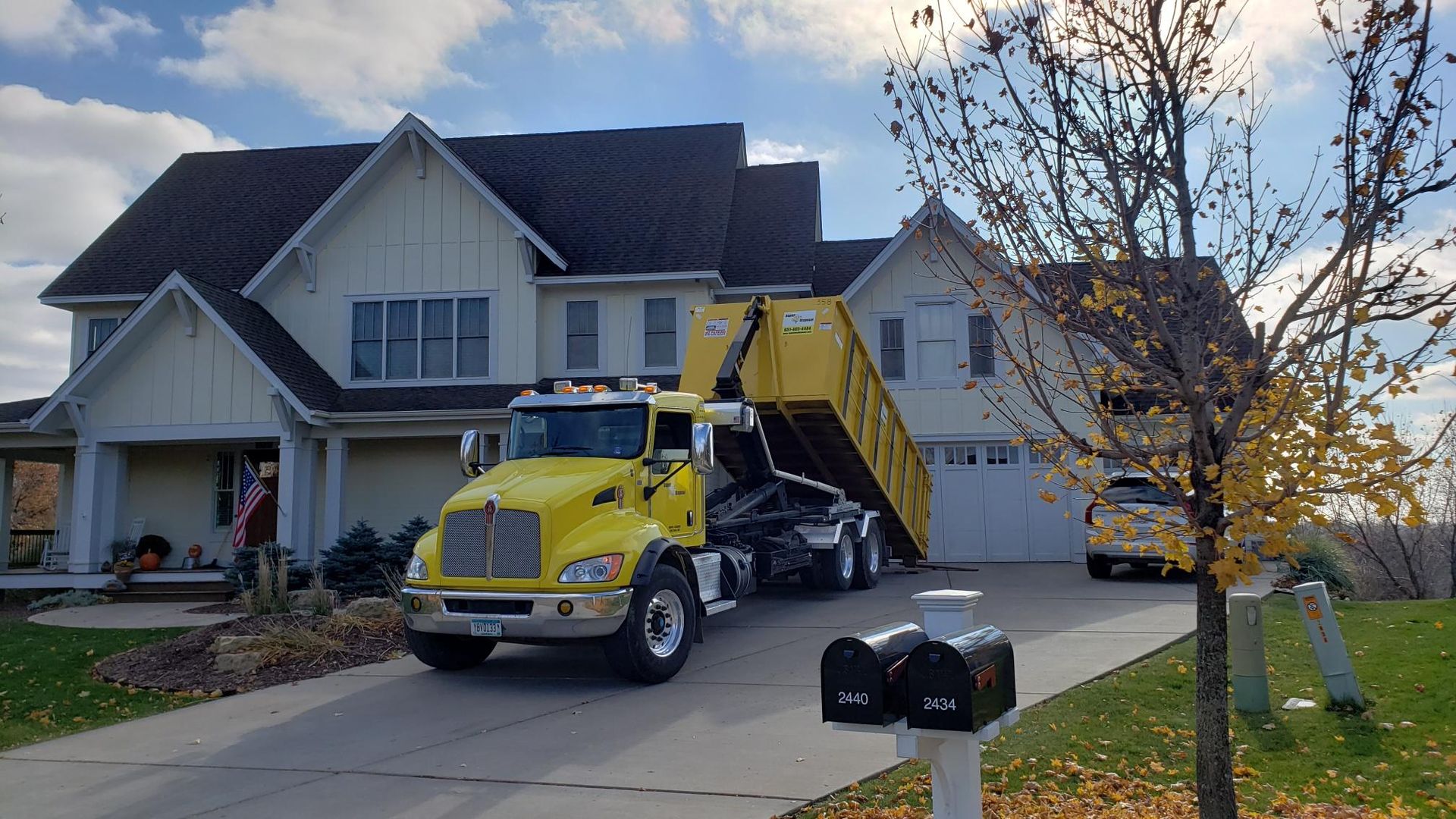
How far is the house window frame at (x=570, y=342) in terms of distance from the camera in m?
19.7

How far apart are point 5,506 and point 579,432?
16.8 metres

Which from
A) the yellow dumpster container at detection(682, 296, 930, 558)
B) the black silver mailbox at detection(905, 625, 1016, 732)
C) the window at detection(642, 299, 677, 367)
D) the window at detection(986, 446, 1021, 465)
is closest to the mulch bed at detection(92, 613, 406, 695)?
the yellow dumpster container at detection(682, 296, 930, 558)

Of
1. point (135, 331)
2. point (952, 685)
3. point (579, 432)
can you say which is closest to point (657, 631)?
point (579, 432)

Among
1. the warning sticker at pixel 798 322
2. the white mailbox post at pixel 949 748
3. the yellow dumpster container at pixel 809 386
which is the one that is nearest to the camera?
the white mailbox post at pixel 949 748

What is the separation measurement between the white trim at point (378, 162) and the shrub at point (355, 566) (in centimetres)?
603

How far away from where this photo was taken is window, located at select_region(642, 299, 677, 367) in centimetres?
1964

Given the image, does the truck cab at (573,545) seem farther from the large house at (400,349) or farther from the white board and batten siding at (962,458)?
the white board and batten siding at (962,458)

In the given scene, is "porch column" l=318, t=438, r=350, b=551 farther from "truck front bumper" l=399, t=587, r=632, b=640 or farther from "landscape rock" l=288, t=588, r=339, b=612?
"truck front bumper" l=399, t=587, r=632, b=640

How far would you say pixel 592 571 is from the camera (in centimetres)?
885

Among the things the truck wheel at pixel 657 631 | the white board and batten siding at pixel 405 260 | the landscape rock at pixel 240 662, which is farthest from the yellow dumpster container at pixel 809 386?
the white board and batten siding at pixel 405 260

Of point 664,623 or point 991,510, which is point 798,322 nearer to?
point 664,623

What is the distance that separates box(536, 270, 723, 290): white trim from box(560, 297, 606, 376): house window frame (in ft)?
1.93

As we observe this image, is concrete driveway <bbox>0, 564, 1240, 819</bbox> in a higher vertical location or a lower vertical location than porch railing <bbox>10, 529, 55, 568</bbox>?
lower

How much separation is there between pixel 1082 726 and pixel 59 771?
6.99 m
